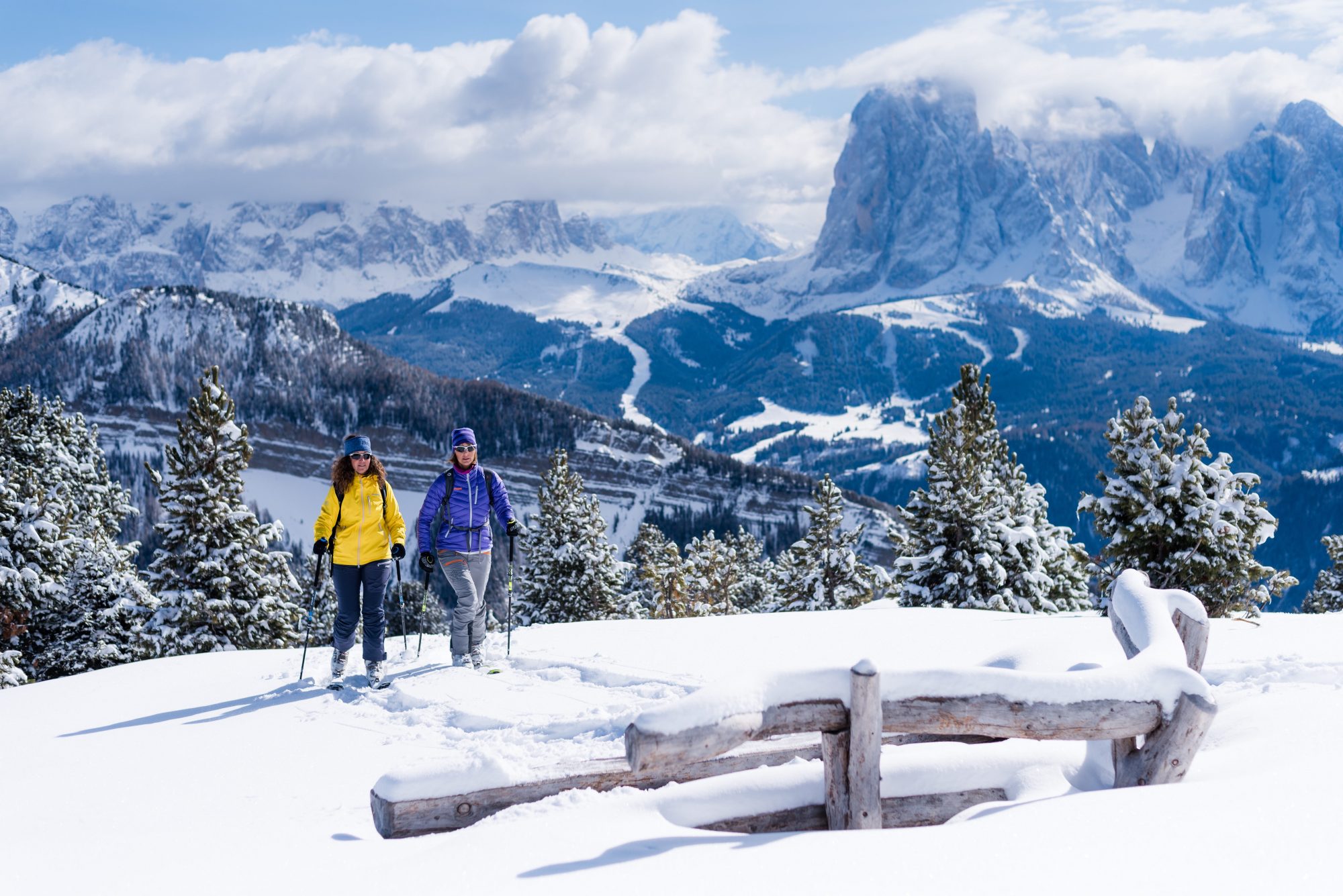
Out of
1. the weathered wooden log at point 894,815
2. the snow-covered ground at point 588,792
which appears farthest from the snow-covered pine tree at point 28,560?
the weathered wooden log at point 894,815

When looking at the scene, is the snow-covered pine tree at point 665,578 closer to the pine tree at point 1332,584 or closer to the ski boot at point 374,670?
the pine tree at point 1332,584

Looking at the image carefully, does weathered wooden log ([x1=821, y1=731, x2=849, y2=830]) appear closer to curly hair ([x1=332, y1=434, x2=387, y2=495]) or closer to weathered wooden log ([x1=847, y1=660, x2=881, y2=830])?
weathered wooden log ([x1=847, y1=660, x2=881, y2=830])

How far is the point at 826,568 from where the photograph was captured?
35.1 metres

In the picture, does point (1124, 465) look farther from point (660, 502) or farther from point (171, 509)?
point (660, 502)

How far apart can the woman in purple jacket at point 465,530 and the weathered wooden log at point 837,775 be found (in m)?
6.48

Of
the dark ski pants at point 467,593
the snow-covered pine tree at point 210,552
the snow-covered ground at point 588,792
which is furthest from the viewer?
the snow-covered pine tree at point 210,552

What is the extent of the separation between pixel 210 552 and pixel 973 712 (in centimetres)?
2465

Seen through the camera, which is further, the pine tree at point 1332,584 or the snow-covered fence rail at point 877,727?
the pine tree at point 1332,584

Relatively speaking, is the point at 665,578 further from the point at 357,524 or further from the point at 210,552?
the point at 357,524

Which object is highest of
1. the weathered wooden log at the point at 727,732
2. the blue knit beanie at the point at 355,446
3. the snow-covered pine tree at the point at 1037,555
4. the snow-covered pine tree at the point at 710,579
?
the blue knit beanie at the point at 355,446

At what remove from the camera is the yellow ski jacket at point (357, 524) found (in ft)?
34.1

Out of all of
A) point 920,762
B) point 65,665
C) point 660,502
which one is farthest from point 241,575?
point 660,502

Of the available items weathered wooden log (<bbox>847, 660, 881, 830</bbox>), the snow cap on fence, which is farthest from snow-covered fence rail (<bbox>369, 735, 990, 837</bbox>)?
the snow cap on fence

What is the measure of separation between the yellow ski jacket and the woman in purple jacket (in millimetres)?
587
